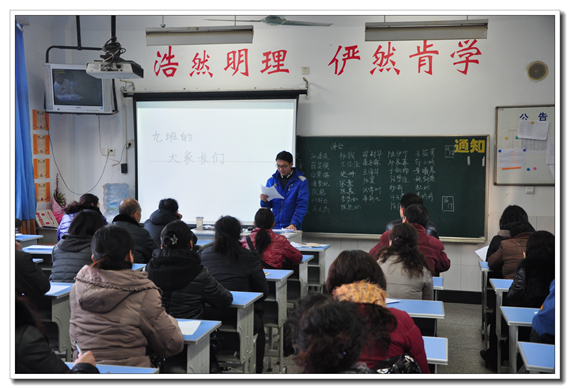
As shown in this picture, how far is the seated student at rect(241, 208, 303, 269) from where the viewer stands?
3.62 metres

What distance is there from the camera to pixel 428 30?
13.7 feet

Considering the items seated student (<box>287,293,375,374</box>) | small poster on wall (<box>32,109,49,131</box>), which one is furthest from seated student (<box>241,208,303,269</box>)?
small poster on wall (<box>32,109,49,131</box>)

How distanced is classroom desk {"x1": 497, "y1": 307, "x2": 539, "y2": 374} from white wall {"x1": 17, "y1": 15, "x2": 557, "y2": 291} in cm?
280

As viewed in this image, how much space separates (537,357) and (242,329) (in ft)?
4.80

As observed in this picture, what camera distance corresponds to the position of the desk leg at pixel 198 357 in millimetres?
2070

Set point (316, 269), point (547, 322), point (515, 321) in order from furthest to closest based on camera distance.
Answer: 1. point (316, 269)
2. point (515, 321)
3. point (547, 322)

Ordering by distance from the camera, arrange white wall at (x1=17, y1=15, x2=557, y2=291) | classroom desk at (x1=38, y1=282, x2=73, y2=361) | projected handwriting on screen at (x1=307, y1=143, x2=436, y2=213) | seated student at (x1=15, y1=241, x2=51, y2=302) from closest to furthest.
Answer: seated student at (x1=15, y1=241, x2=51, y2=302) → classroom desk at (x1=38, y1=282, x2=73, y2=361) → white wall at (x1=17, y1=15, x2=557, y2=291) → projected handwriting on screen at (x1=307, y1=143, x2=436, y2=213)

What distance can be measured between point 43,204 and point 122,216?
9.46 feet

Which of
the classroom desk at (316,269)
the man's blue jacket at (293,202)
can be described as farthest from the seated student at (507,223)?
the man's blue jacket at (293,202)

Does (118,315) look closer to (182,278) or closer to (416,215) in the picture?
(182,278)

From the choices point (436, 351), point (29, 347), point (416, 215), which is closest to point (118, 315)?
point (29, 347)

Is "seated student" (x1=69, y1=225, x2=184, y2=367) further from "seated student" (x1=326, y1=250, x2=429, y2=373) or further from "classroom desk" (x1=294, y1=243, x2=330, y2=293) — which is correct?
"classroom desk" (x1=294, y1=243, x2=330, y2=293)

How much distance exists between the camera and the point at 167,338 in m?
1.92
